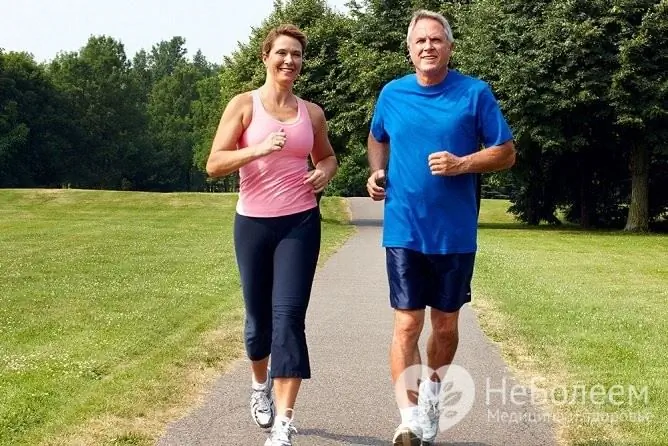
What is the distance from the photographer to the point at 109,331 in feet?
30.2

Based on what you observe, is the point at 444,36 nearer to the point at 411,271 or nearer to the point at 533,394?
the point at 411,271

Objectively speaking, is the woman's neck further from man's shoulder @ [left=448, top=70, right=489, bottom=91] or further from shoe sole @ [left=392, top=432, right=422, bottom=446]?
shoe sole @ [left=392, top=432, right=422, bottom=446]

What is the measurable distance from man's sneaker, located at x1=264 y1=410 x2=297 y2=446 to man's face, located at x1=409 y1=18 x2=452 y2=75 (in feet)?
6.29

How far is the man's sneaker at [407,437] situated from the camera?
476cm

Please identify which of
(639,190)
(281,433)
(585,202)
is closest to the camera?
(281,433)

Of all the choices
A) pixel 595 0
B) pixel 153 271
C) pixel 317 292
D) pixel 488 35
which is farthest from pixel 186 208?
pixel 317 292

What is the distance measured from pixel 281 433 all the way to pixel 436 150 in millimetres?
1613

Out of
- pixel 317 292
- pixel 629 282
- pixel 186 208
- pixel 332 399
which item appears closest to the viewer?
pixel 332 399

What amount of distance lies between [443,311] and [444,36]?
1445 millimetres

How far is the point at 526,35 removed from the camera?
30.1 m

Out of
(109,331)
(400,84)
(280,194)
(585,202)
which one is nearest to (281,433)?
(280,194)

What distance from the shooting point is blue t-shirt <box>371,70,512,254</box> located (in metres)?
4.81

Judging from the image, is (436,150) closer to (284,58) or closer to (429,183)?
(429,183)

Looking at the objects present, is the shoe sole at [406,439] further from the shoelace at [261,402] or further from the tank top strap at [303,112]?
the tank top strap at [303,112]
